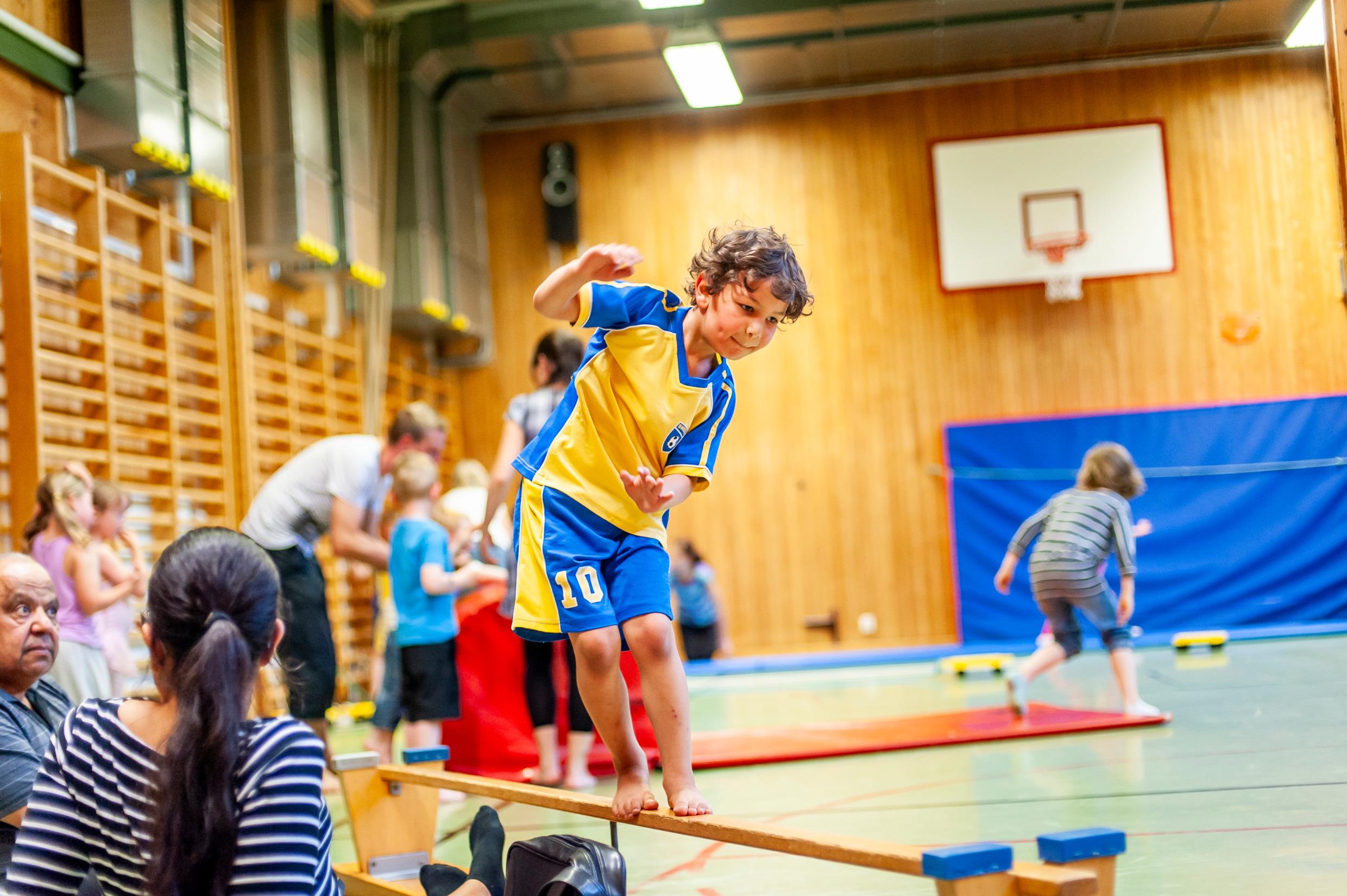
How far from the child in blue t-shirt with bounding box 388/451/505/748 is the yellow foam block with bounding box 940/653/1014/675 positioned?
419cm

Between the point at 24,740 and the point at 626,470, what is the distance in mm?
1222

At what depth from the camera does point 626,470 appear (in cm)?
254

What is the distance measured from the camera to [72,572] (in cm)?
429

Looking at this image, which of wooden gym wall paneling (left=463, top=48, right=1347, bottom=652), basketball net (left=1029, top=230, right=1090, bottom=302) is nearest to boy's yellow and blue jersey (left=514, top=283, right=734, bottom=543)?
wooden gym wall paneling (left=463, top=48, right=1347, bottom=652)

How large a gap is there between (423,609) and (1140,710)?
2.93 meters

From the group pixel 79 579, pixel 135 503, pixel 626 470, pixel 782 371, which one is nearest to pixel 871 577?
pixel 782 371

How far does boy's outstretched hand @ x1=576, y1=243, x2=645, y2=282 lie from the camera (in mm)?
2391

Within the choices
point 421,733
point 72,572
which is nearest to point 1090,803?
point 421,733

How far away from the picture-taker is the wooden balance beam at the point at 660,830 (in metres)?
1.48

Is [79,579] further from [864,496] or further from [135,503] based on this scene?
[864,496]

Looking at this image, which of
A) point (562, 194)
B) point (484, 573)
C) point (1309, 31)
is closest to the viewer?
point (484, 573)

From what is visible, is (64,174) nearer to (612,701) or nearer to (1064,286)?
(612,701)

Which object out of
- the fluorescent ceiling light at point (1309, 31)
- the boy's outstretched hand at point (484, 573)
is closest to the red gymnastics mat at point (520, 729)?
the boy's outstretched hand at point (484, 573)

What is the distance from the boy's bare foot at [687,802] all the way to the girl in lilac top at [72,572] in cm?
282
